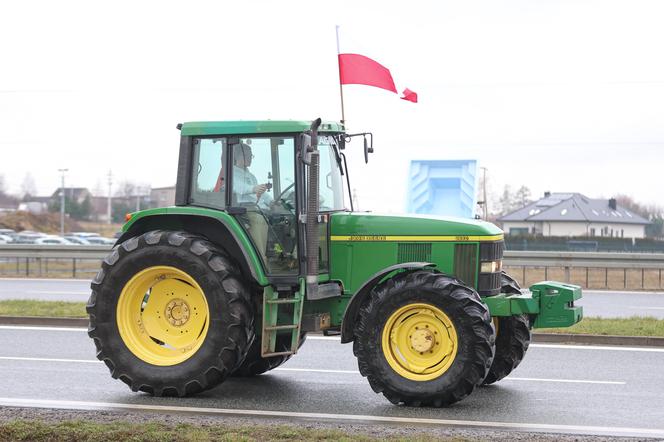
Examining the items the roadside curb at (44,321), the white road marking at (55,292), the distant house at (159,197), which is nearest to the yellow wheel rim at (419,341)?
the roadside curb at (44,321)

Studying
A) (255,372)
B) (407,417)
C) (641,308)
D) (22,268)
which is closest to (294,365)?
(255,372)

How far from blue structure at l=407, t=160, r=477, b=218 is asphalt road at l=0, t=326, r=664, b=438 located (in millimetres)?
10429

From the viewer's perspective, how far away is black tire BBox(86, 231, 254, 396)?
8977mm

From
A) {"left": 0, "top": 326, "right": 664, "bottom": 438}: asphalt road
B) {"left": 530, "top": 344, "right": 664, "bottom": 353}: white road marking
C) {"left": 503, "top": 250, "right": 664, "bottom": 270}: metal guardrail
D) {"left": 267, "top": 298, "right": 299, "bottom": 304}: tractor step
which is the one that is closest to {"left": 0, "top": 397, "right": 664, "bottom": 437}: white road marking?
{"left": 0, "top": 326, "right": 664, "bottom": 438}: asphalt road

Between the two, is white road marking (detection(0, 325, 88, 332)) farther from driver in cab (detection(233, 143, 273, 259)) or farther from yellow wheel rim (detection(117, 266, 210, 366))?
driver in cab (detection(233, 143, 273, 259))

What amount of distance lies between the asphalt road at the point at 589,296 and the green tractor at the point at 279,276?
340 inches

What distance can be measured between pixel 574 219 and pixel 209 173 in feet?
291

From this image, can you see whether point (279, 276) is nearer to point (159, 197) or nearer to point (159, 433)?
point (159, 433)

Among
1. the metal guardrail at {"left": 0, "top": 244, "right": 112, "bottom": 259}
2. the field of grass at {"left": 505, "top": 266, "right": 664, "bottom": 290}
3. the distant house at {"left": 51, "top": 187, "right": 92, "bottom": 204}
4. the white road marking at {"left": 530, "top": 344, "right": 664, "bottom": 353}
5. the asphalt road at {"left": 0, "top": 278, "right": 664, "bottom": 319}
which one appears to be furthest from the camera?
the distant house at {"left": 51, "top": 187, "right": 92, "bottom": 204}

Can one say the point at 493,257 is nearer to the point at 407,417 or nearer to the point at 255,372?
the point at 407,417

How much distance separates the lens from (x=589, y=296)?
21.9 m

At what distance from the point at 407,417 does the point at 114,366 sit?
294cm

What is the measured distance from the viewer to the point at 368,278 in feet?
30.6

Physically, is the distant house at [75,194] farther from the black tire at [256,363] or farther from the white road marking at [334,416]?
the white road marking at [334,416]
